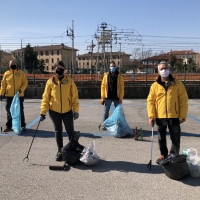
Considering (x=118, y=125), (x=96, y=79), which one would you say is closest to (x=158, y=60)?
(x=96, y=79)

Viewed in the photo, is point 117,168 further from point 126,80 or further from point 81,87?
point 126,80

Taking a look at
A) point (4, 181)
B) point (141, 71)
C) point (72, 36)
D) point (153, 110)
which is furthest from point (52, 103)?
point (72, 36)

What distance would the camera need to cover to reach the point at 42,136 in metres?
6.49

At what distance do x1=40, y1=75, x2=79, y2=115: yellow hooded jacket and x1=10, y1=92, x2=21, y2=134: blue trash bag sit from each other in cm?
214

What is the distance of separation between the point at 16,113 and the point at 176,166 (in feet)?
14.0

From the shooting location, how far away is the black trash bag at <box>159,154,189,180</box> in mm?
3793

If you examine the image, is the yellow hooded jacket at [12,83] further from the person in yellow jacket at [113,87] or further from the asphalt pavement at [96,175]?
the person in yellow jacket at [113,87]

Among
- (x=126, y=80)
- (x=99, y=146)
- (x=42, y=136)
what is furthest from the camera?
(x=126, y=80)

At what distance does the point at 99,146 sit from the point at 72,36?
3827 cm

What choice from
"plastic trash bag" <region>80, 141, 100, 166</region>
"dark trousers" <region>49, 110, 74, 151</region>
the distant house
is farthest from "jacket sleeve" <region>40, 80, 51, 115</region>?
the distant house

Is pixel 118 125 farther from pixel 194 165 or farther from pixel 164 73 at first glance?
pixel 194 165

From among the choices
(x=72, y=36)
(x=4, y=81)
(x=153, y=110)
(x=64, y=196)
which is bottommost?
(x=64, y=196)

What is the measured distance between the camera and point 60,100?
14.9 feet

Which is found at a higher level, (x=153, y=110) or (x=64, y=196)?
(x=153, y=110)
